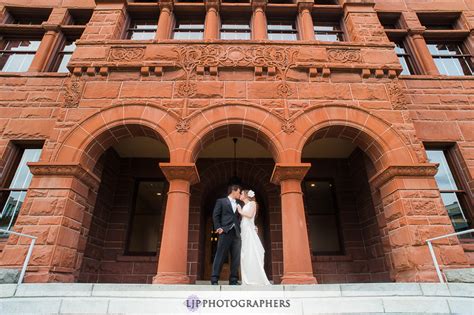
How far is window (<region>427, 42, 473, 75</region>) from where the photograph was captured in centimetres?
874

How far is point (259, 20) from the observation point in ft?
26.8

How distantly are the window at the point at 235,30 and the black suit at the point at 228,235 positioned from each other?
5399mm

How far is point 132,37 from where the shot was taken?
852cm

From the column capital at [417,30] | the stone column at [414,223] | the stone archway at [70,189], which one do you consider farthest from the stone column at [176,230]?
the column capital at [417,30]

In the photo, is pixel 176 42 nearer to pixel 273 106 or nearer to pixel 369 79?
pixel 273 106

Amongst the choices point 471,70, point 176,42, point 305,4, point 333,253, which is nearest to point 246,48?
point 176,42

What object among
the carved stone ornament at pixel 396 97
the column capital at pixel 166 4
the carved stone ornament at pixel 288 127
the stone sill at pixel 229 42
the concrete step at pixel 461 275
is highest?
the column capital at pixel 166 4

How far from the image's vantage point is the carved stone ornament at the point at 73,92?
644 centimetres

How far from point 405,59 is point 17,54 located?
12.3m

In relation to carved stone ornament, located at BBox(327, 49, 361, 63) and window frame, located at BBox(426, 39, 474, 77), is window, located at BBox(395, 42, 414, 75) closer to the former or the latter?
window frame, located at BBox(426, 39, 474, 77)

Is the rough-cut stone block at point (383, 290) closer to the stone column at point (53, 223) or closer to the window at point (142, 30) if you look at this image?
the stone column at point (53, 223)

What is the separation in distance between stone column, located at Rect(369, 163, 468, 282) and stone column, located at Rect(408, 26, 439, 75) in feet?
14.1

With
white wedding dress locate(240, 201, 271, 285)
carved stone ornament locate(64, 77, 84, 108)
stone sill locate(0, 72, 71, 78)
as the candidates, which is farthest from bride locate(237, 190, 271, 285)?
stone sill locate(0, 72, 71, 78)

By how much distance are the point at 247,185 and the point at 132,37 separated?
5.76 meters
